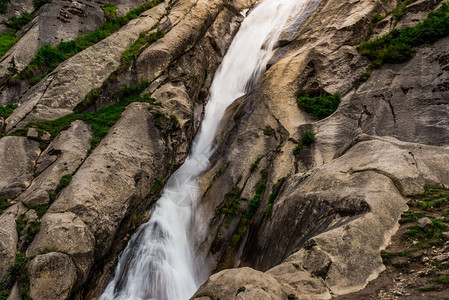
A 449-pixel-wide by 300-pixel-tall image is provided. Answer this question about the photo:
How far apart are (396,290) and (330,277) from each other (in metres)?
1.36

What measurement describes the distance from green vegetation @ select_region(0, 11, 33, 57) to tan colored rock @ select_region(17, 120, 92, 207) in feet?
37.4

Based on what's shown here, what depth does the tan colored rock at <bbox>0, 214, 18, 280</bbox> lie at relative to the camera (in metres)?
10.7

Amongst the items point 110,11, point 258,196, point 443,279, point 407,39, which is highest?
point 110,11

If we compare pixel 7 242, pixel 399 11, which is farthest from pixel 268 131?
pixel 7 242

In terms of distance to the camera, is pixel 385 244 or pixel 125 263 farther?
pixel 125 263

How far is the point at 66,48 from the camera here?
2289 centimetres

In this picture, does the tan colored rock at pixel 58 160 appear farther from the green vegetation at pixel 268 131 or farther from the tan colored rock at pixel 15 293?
the green vegetation at pixel 268 131

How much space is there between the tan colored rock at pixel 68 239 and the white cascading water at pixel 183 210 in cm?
239

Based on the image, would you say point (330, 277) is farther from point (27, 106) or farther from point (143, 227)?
point (27, 106)

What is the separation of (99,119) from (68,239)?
294 inches

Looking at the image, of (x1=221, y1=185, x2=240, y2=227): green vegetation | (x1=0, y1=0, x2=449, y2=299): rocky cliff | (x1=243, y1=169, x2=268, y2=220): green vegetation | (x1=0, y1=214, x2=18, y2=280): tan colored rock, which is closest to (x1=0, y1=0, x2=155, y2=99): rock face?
(x1=0, y1=0, x2=449, y2=299): rocky cliff

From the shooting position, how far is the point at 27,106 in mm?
17516

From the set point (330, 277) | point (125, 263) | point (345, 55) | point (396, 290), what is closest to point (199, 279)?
point (125, 263)

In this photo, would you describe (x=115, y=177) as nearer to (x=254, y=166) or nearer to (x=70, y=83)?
(x=254, y=166)
